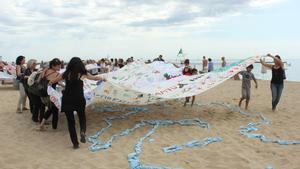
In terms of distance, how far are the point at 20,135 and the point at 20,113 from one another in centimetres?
198

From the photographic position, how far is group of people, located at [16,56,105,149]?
523cm

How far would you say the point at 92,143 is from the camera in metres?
5.69

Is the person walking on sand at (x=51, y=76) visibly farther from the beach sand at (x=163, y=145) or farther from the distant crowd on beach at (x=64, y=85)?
the beach sand at (x=163, y=145)

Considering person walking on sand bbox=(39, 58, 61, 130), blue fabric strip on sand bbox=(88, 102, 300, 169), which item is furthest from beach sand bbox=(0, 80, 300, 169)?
person walking on sand bbox=(39, 58, 61, 130)

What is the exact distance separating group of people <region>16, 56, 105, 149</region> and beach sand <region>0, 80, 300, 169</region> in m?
0.27

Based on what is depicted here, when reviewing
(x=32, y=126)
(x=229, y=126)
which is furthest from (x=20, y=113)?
(x=229, y=126)

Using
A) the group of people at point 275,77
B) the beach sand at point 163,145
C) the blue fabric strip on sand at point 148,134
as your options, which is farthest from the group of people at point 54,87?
the group of people at point 275,77

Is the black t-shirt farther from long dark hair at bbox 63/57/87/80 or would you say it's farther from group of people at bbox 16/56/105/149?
long dark hair at bbox 63/57/87/80

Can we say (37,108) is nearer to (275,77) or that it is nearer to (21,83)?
(21,83)

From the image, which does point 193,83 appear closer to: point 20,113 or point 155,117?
point 155,117

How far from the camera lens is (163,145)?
217 inches

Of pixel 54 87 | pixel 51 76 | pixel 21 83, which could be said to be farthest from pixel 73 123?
pixel 21 83

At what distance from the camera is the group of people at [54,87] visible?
17.1 ft

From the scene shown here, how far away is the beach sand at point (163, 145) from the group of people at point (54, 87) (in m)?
0.27
